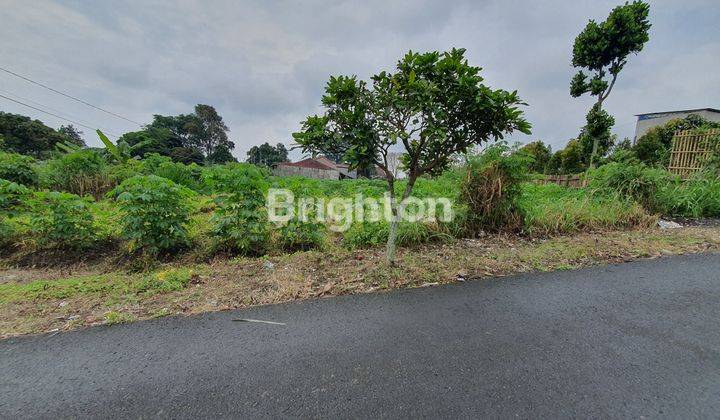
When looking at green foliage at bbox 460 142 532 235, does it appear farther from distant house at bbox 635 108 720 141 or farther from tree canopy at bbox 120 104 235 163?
tree canopy at bbox 120 104 235 163

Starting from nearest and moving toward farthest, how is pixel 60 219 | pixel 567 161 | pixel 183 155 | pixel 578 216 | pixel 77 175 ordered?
pixel 60 219
pixel 578 216
pixel 77 175
pixel 567 161
pixel 183 155

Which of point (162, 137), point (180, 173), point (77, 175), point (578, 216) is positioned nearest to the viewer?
point (578, 216)

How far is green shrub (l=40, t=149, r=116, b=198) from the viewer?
742 cm

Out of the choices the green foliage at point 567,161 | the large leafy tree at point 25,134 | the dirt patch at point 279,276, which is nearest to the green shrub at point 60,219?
the dirt patch at point 279,276

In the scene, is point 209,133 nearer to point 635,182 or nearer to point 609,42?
point 609,42

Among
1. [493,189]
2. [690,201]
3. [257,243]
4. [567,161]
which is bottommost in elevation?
[257,243]

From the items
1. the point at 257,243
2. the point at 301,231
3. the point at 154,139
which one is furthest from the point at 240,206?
the point at 154,139

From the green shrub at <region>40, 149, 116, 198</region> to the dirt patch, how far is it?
16.5 ft

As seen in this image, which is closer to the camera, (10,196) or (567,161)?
(10,196)

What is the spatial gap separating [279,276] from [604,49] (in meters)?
18.0

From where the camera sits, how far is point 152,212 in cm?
371

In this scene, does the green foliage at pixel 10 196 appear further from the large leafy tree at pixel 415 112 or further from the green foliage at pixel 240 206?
the large leafy tree at pixel 415 112

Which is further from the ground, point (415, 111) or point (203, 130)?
point (203, 130)

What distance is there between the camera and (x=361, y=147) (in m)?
2.74
